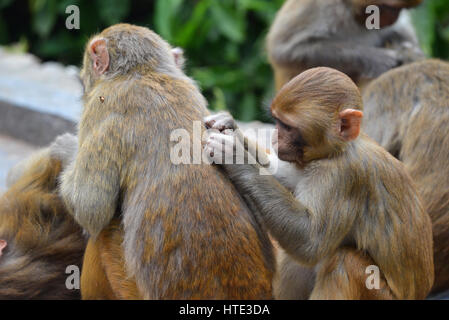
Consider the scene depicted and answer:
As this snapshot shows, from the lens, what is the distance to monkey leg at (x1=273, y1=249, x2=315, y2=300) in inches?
178

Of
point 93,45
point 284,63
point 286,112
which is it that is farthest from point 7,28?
point 286,112

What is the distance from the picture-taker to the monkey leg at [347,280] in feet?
13.1

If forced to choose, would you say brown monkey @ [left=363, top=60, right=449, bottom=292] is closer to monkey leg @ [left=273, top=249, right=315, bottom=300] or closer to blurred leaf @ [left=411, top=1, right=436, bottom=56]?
monkey leg @ [left=273, top=249, right=315, bottom=300]

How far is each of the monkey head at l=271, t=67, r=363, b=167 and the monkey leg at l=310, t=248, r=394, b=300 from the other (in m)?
0.67

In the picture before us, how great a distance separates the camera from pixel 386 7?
773 centimetres

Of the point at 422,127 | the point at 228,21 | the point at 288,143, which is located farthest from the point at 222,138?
the point at 228,21

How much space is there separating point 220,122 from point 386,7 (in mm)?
4422

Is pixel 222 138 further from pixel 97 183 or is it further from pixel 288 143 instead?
pixel 97 183

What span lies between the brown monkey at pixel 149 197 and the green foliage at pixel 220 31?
22.4ft

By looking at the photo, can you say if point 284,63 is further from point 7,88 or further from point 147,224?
point 147,224

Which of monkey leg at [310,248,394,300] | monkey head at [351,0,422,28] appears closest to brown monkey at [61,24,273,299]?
monkey leg at [310,248,394,300]

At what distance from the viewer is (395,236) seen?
13.6 ft

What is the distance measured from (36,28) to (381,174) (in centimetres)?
1133

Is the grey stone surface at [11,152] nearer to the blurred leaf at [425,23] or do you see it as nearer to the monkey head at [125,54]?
the monkey head at [125,54]
